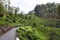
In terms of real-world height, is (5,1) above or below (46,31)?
above

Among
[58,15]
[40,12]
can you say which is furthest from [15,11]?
[40,12]

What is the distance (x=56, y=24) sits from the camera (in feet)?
191

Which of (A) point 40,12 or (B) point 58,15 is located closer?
(B) point 58,15

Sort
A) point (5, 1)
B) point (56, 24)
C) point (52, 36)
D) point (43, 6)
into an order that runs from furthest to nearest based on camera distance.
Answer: point (43, 6), point (56, 24), point (52, 36), point (5, 1)

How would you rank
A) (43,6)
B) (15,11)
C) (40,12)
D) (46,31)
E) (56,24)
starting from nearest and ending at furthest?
(46,31), (56,24), (15,11), (40,12), (43,6)

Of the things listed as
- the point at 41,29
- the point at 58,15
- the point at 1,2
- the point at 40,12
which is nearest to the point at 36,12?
the point at 40,12

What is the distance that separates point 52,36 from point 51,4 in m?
62.4

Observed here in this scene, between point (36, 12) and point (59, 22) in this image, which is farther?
point (36, 12)

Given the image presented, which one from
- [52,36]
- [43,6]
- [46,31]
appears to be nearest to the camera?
[52,36]

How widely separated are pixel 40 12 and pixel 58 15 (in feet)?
85.7

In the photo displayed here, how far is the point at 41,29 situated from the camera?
51.3m

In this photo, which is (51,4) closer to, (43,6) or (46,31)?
(43,6)

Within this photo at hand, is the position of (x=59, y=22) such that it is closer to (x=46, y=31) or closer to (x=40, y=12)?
(x=46, y=31)

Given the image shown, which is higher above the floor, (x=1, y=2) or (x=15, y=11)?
(x=1, y=2)
